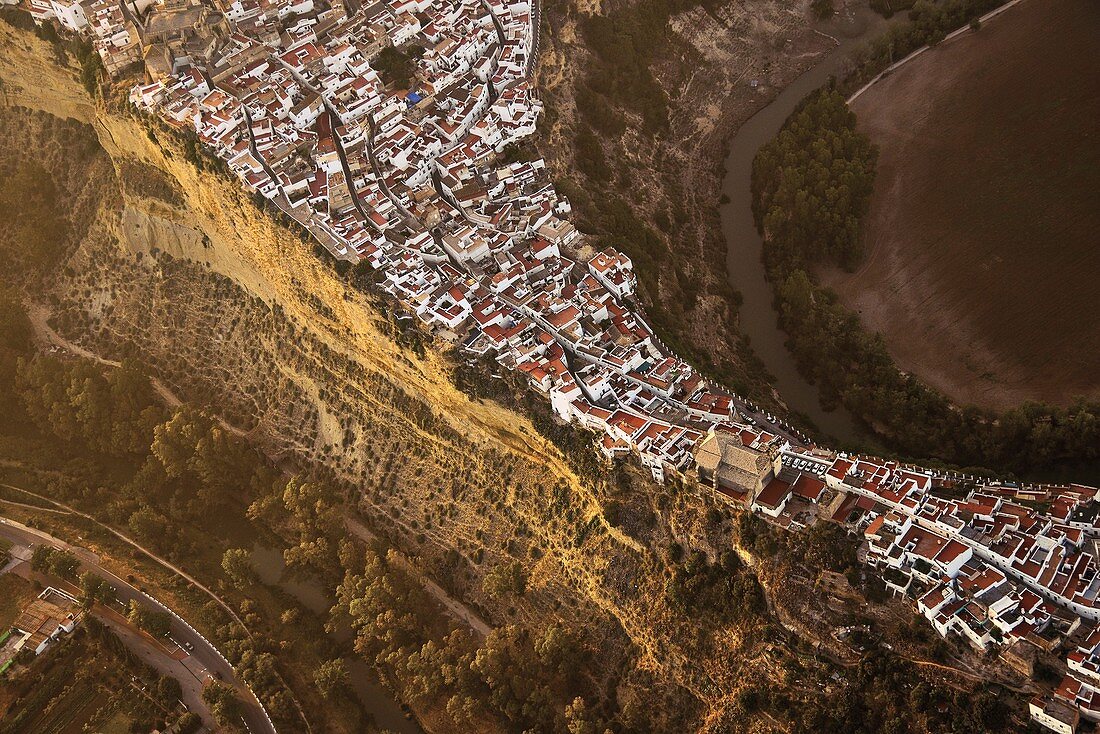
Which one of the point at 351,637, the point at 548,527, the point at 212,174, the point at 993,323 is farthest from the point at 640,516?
the point at 212,174

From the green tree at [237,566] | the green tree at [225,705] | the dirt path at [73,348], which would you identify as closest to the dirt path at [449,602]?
the green tree at [237,566]

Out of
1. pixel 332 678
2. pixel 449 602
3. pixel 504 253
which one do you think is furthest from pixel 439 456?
pixel 332 678

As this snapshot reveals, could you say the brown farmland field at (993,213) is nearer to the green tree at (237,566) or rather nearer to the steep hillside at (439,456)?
the steep hillside at (439,456)

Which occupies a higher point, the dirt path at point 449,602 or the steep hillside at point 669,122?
the steep hillside at point 669,122

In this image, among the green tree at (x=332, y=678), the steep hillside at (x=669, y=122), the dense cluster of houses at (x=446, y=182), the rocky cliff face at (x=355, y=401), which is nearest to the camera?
the rocky cliff face at (x=355, y=401)

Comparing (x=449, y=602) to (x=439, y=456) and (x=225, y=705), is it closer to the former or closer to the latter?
(x=439, y=456)

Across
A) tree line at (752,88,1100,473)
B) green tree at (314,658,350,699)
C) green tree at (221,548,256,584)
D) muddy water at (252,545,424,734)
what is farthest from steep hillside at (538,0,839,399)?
green tree at (221,548,256,584)

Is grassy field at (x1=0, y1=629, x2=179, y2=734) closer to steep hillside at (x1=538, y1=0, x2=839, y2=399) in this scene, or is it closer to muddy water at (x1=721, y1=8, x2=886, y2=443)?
steep hillside at (x1=538, y1=0, x2=839, y2=399)
